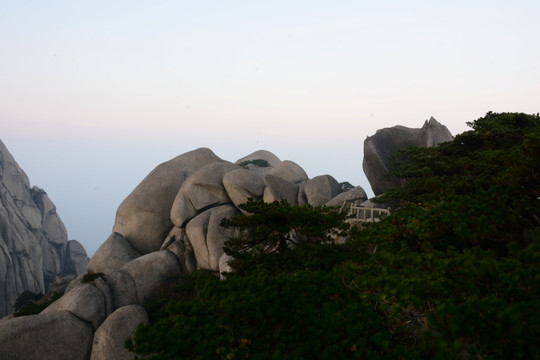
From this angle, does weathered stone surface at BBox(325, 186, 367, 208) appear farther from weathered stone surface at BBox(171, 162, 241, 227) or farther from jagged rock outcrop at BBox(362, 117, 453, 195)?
weathered stone surface at BBox(171, 162, 241, 227)

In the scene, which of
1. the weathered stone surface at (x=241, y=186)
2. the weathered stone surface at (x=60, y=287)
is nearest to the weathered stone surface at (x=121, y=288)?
the weathered stone surface at (x=60, y=287)

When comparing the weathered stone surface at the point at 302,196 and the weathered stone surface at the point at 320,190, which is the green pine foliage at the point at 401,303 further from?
the weathered stone surface at the point at 302,196

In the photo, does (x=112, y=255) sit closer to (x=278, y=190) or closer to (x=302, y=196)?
(x=278, y=190)

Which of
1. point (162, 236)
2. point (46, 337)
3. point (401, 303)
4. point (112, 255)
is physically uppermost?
point (401, 303)

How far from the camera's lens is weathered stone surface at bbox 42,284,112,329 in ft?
69.3

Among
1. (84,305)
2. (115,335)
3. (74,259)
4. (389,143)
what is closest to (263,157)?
(389,143)

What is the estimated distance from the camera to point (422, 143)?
28.7 meters

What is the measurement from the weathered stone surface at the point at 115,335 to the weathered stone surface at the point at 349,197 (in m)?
14.0

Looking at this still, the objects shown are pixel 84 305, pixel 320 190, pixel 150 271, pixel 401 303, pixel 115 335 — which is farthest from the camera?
pixel 320 190

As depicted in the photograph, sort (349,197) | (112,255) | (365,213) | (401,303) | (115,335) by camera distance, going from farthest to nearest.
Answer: (112,255), (349,197), (365,213), (115,335), (401,303)

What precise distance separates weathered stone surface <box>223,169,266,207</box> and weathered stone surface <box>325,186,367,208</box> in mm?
5504

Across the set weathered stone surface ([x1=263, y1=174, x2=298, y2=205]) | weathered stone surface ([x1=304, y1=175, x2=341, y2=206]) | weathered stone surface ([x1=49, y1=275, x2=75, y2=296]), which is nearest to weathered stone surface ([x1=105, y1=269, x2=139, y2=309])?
weathered stone surface ([x1=49, y1=275, x2=75, y2=296])

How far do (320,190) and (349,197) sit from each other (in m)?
2.85

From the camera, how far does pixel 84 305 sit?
70.0 feet
